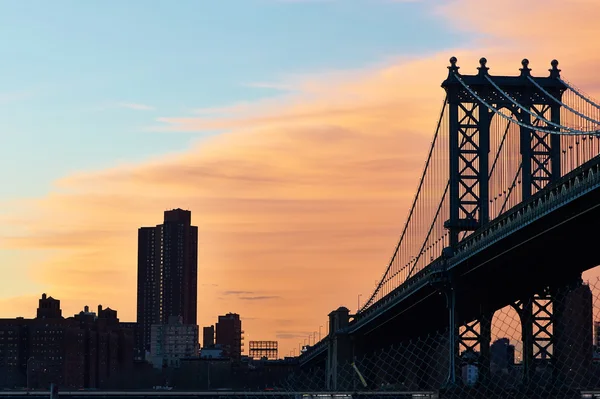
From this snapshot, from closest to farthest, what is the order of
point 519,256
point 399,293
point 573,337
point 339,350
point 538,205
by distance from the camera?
1. point 538,205
2. point 573,337
3. point 519,256
4. point 399,293
5. point 339,350

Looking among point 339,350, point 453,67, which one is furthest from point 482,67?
point 339,350

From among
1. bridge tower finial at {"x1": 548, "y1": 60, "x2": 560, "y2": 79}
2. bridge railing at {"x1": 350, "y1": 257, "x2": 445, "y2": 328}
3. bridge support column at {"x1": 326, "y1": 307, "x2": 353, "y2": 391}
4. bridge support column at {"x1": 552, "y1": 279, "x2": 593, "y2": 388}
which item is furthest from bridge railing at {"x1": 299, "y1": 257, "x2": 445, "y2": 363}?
bridge support column at {"x1": 552, "y1": 279, "x2": 593, "y2": 388}

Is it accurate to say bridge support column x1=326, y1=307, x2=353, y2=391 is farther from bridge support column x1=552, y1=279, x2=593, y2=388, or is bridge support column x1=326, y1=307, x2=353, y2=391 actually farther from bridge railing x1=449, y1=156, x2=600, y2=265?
bridge support column x1=552, y1=279, x2=593, y2=388

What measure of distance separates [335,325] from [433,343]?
1154 inches

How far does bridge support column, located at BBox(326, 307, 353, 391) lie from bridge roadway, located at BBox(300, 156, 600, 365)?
59.9 ft

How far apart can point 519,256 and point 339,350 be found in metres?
49.0

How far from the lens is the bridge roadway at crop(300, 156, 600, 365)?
71.7 metres

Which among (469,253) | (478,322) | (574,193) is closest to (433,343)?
(478,322)

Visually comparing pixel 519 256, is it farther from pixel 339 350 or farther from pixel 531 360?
pixel 339 350

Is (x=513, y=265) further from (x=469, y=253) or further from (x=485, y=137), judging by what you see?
(x=485, y=137)

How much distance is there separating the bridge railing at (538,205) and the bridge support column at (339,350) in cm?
3759

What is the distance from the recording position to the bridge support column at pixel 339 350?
129325 mm

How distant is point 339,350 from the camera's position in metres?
132

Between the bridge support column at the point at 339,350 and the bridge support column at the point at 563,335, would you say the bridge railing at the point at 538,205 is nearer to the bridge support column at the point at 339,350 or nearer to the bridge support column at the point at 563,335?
the bridge support column at the point at 563,335
